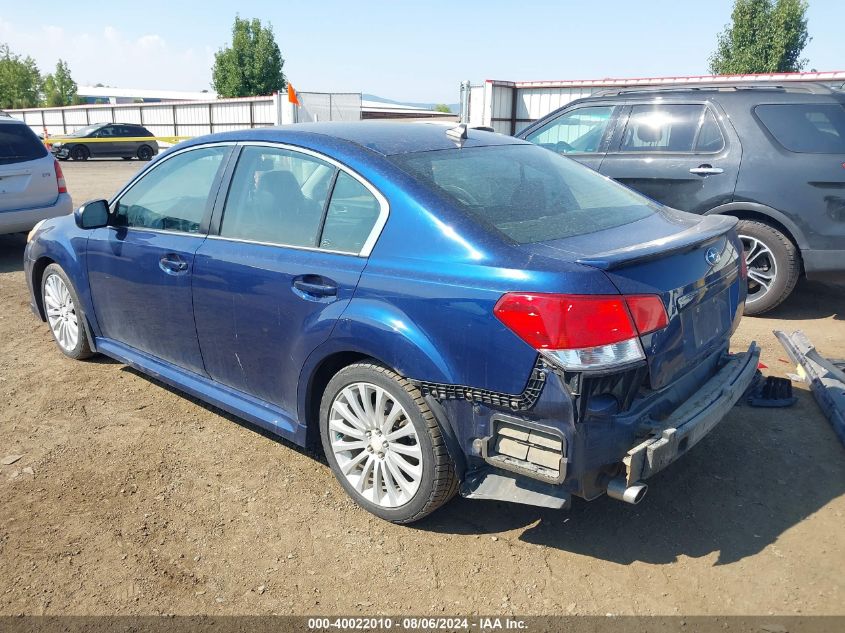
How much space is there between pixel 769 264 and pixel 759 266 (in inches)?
3.2

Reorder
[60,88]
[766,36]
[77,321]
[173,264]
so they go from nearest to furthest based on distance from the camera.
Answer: [173,264] → [77,321] → [766,36] → [60,88]

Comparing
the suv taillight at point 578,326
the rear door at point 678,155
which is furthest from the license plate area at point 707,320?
the rear door at point 678,155

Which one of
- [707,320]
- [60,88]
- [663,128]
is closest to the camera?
[707,320]

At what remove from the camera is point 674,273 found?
9.13ft

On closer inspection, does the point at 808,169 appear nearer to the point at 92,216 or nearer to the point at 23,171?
the point at 92,216

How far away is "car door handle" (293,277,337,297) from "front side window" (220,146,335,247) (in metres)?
0.19

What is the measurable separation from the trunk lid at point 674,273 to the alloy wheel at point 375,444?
37.1 inches

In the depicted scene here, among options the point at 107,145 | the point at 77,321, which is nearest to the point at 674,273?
the point at 77,321

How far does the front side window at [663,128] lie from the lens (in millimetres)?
6402

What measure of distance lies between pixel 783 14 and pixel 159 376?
145 feet

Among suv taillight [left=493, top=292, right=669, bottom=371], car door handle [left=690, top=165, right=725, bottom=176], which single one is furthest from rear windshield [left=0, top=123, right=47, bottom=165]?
suv taillight [left=493, top=292, right=669, bottom=371]

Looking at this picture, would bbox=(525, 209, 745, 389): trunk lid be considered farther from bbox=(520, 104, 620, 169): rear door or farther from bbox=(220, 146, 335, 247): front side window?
bbox=(520, 104, 620, 169): rear door

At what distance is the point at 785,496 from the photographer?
133 inches

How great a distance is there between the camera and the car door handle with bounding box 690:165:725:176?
618 cm
